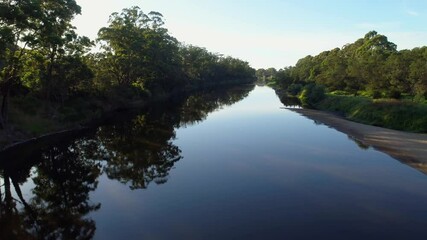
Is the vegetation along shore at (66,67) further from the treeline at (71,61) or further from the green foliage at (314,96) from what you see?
the green foliage at (314,96)

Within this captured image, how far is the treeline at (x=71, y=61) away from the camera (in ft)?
124

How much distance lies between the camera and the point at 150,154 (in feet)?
122

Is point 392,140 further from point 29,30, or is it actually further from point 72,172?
point 29,30

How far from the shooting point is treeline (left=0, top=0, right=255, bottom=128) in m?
37.9

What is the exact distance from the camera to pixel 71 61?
5038 cm

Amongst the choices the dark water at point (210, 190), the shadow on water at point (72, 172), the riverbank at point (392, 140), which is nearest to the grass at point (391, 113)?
the riverbank at point (392, 140)

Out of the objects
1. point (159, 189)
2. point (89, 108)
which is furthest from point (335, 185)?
point (89, 108)

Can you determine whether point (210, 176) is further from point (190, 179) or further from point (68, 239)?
point (68, 239)

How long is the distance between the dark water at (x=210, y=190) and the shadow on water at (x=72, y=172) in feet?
0.30

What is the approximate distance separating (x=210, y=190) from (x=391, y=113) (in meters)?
36.1

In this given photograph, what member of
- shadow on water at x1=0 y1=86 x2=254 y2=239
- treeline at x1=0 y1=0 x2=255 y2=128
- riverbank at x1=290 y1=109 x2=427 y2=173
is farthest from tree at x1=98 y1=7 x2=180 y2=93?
riverbank at x1=290 y1=109 x2=427 y2=173

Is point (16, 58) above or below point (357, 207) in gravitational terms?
above

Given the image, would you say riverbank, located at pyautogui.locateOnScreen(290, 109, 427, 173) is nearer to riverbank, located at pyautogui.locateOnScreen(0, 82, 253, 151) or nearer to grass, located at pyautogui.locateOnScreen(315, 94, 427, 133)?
grass, located at pyautogui.locateOnScreen(315, 94, 427, 133)

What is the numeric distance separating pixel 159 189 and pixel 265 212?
334 inches
